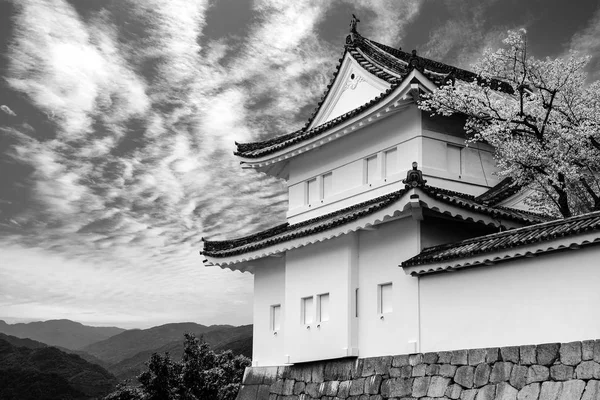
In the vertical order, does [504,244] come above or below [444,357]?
above

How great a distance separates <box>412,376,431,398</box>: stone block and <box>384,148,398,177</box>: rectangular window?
549cm

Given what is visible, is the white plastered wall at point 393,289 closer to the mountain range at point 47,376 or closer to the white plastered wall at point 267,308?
the white plastered wall at point 267,308

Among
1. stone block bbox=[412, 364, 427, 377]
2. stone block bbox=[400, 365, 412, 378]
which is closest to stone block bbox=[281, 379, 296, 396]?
stone block bbox=[400, 365, 412, 378]

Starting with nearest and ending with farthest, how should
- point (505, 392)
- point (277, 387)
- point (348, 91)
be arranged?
point (505, 392)
point (277, 387)
point (348, 91)

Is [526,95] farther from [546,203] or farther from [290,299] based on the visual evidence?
[290,299]

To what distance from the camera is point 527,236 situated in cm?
1209

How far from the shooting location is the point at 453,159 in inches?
687

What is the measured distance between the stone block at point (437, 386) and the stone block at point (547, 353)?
2.15m

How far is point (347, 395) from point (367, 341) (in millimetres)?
1282

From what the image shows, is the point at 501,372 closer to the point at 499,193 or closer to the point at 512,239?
the point at 512,239

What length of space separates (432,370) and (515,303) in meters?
2.37

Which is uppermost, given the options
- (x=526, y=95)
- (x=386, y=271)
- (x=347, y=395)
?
(x=526, y=95)

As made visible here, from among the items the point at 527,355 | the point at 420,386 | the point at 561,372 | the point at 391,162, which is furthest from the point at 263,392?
the point at 561,372

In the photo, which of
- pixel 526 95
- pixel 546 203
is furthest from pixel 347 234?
pixel 526 95
